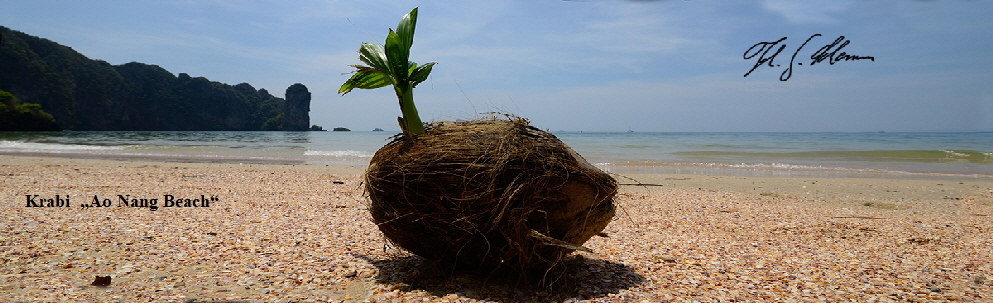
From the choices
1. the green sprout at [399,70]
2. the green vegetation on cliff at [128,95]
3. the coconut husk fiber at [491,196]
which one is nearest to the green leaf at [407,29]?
the green sprout at [399,70]

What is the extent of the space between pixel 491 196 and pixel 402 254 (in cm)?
176

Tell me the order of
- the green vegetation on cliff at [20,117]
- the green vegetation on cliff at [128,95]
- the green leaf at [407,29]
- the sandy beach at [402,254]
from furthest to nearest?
the green vegetation on cliff at [128,95] < the green vegetation on cliff at [20,117] < the green leaf at [407,29] < the sandy beach at [402,254]

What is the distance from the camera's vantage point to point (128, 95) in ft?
279

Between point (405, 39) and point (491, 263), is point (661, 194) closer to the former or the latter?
point (491, 263)

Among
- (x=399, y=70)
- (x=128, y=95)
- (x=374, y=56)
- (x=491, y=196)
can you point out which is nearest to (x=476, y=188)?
(x=491, y=196)

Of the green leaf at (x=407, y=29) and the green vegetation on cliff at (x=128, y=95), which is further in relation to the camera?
the green vegetation on cliff at (x=128, y=95)

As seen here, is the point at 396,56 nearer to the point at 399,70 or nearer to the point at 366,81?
the point at 399,70

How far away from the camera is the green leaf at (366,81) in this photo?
3.95 m

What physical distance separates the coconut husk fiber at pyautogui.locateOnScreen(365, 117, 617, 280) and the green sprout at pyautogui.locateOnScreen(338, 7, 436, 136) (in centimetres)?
21

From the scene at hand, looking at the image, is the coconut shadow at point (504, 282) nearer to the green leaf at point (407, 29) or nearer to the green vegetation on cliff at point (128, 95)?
the green leaf at point (407, 29)

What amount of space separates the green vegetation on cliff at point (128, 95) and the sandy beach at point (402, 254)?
63.0 metres

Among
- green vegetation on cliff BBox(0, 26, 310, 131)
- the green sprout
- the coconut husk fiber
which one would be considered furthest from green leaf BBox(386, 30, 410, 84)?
green vegetation on cliff BBox(0, 26, 310, 131)

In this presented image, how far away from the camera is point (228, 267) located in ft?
13.5

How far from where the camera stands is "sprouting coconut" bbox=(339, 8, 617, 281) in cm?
355
